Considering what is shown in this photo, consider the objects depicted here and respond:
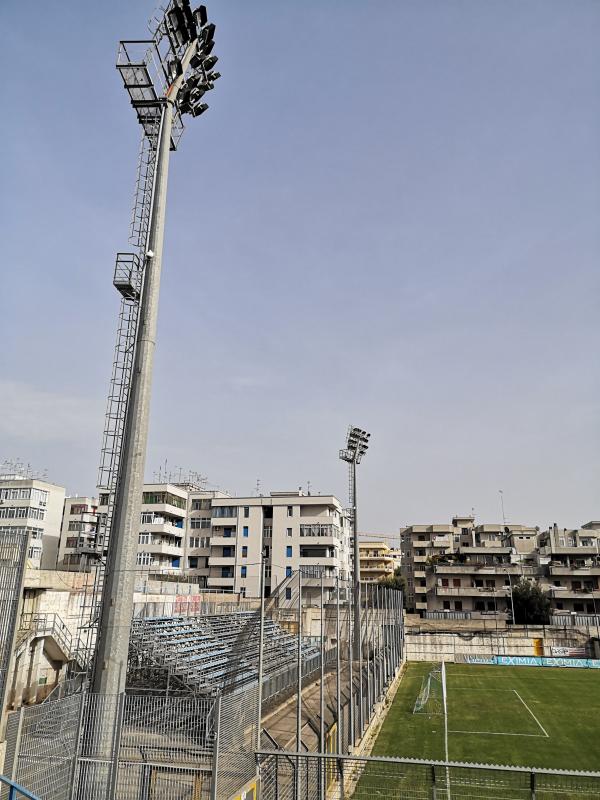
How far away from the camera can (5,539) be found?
30.0 ft

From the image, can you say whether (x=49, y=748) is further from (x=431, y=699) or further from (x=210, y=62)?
(x=431, y=699)

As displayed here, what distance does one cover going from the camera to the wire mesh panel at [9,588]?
28.4 feet

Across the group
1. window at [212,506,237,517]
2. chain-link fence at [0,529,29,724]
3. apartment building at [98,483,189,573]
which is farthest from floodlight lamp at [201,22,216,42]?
window at [212,506,237,517]

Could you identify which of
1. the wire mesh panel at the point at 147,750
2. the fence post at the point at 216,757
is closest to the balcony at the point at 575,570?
the wire mesh panel at the point at 147,750

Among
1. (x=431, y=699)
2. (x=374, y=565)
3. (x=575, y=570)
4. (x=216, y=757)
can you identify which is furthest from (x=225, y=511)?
(x=374, y=565)

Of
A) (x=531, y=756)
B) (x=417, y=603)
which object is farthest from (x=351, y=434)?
(x=417, y=603)

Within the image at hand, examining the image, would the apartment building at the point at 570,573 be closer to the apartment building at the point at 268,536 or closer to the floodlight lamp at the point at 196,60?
the apartment building at the point at 268,536

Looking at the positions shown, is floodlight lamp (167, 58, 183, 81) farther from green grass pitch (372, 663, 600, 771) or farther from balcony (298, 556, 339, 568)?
balcony (298, 556, 339, 568)

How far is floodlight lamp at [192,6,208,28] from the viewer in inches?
505

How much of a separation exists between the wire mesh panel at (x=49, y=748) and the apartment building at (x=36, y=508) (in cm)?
5062

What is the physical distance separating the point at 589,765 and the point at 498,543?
61731mm

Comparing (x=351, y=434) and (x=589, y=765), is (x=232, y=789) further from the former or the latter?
(x=351, y=434)

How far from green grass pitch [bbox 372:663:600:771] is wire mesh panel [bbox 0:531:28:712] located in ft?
50.3

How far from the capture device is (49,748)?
8758 mm
